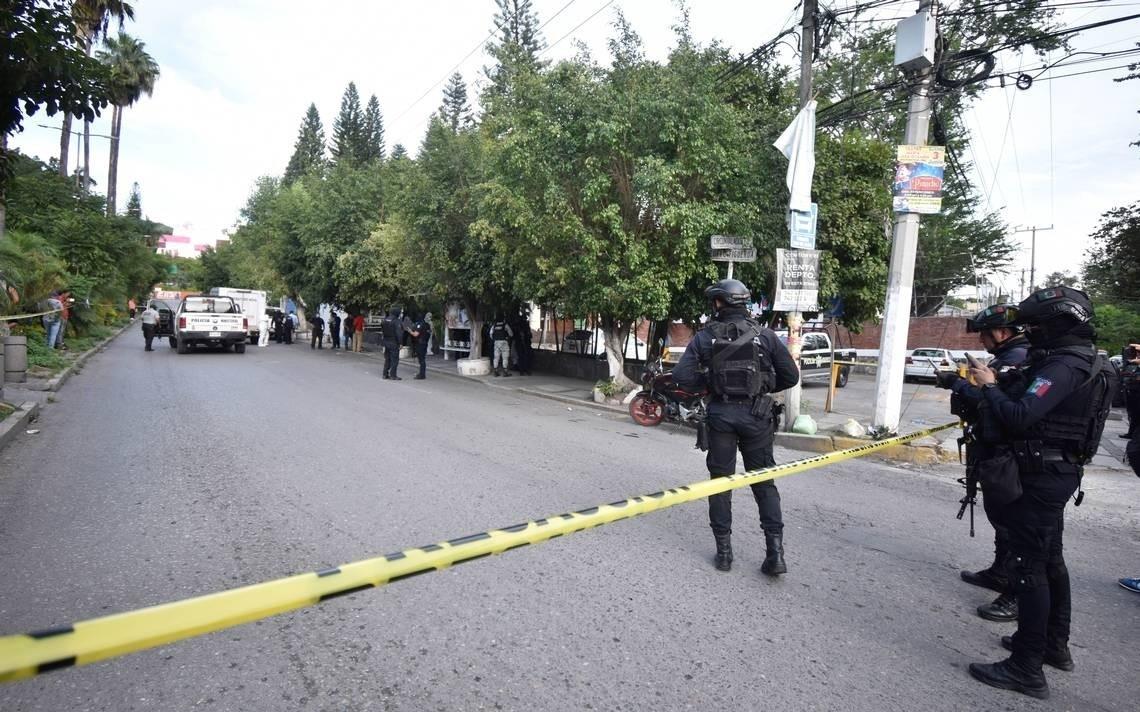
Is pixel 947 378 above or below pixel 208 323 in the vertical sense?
above

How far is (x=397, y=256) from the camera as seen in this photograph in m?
20.7

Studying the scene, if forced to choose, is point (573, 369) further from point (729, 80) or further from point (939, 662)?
point (939, 662)

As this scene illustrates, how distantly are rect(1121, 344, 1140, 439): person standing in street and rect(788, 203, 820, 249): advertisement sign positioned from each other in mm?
5693

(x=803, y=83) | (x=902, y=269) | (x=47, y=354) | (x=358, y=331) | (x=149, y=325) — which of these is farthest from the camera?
(x=358, y=331)

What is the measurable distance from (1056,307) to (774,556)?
2109 mm

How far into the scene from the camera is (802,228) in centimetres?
984

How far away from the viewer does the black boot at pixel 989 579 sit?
13.5 ft

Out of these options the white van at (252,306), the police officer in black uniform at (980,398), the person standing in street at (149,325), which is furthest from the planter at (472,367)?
the police officer in black uniform at (980,398)

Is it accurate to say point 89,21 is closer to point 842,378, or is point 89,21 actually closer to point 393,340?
point 393,340

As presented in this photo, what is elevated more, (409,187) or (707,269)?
(409,187)

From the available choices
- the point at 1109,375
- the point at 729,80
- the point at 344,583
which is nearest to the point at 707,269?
the point at 729,80

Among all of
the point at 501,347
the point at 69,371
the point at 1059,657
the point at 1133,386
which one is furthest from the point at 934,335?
the point at 69,371

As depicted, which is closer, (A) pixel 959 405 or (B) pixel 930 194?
(A) pixel 959 405

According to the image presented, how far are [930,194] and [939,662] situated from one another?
24.2ft
